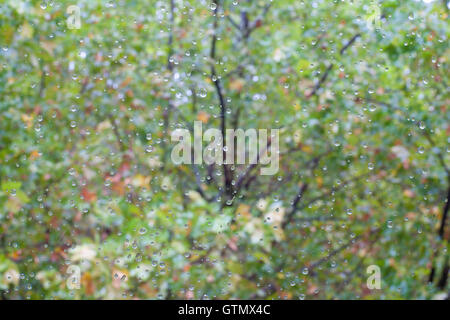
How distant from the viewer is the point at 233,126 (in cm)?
104

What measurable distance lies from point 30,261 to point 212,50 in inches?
22.8

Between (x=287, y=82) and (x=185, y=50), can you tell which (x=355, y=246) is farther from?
(x=185, y=50)

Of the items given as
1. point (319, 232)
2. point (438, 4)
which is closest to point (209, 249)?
point (319, 232)

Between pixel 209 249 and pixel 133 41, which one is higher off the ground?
pixel 133 41

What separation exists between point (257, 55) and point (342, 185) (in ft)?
1.07

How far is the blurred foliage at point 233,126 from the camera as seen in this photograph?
1.01 meters

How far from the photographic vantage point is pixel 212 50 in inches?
40.6

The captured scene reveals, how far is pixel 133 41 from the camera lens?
40.8 inches

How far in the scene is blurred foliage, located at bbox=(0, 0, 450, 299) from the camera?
3.32 feet

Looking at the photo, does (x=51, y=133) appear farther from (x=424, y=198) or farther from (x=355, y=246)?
(x=424, y=198)
